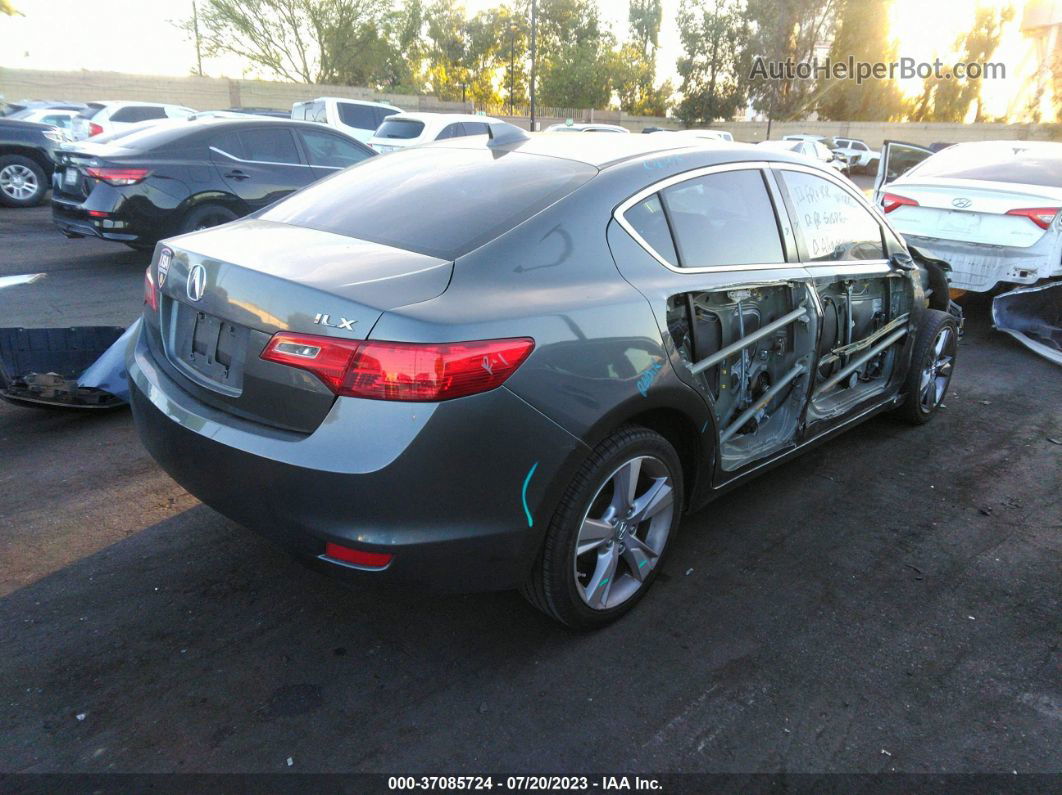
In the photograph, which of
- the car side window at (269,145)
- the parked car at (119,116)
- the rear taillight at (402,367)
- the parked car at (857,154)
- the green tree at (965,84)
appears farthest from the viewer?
the green tree at (965,84)

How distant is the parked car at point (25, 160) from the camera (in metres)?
12.0

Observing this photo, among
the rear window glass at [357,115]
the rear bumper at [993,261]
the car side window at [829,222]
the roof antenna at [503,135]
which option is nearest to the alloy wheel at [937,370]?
the car side window at [829,222]

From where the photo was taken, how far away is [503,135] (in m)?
3.58

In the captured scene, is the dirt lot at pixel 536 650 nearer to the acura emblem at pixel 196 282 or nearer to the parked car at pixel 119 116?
the acura emblem at pixel 196 282

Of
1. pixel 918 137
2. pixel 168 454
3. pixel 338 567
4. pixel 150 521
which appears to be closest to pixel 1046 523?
pixel 338 567

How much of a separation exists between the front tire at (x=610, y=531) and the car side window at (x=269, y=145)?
7.28 metres

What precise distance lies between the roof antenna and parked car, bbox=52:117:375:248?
5.55 meters

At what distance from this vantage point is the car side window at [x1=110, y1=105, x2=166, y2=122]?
18359 millimetres

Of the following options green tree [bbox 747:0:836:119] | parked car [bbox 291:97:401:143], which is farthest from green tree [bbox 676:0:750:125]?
parked car [bbox 291:97:401:143]

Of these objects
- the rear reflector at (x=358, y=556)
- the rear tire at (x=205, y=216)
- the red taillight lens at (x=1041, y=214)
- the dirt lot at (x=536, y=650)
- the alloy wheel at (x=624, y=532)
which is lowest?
the dirt lot at (x=536, y=650)

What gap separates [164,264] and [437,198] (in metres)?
1.02

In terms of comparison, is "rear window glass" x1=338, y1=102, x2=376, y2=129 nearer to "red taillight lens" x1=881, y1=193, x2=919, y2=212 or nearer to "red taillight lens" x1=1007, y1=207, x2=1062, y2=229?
"red taillight lens" x1=881, y1=193, x2=919, y2=212

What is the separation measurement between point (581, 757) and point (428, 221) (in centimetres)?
185

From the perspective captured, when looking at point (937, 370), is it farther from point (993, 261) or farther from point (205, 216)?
point (205, 216)
